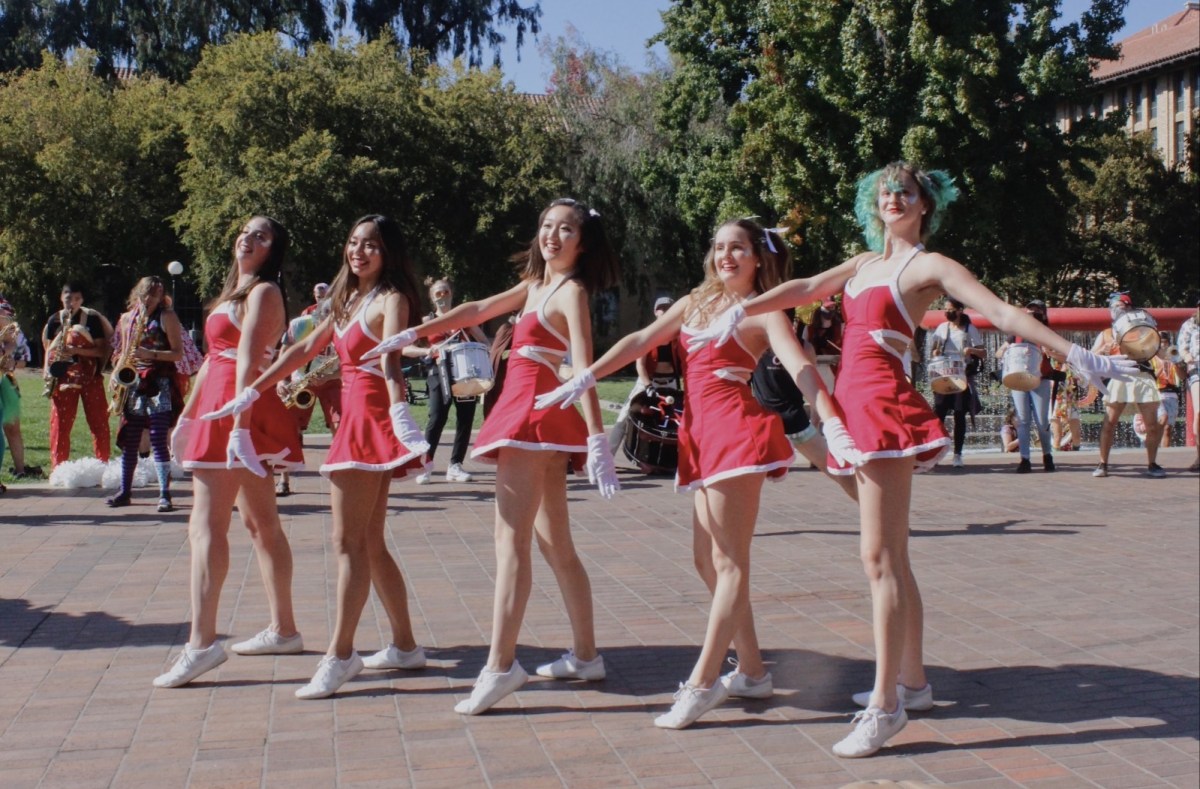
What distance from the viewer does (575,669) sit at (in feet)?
17.6

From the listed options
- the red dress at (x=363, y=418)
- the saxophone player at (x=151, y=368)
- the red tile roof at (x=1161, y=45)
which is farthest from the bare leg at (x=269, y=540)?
the red tile roof at (x=1161, y=45)

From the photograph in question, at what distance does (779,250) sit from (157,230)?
40.1 meters

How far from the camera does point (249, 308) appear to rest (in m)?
5.41

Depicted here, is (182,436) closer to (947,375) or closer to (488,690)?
(488,690)

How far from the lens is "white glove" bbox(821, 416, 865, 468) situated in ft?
14.2

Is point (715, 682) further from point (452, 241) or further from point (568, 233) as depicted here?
point (452, 241)

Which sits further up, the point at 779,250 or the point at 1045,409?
the point at 779,250

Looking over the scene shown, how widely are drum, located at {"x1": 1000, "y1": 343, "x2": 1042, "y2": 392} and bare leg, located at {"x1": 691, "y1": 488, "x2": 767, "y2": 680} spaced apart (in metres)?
1.19

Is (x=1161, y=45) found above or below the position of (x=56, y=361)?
above

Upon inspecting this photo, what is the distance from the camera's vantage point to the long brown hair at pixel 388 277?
530 cm

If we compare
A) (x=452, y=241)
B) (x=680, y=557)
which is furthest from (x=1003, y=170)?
(x=680, y=557)

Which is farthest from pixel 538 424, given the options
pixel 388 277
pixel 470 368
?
pixel 388 277

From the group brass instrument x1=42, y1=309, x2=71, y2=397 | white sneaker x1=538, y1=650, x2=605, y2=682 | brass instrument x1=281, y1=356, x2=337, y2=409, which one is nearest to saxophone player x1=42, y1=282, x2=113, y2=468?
brass instrument x1=42, y1=309, x2=71, y2=397

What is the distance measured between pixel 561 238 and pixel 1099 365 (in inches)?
80.2
